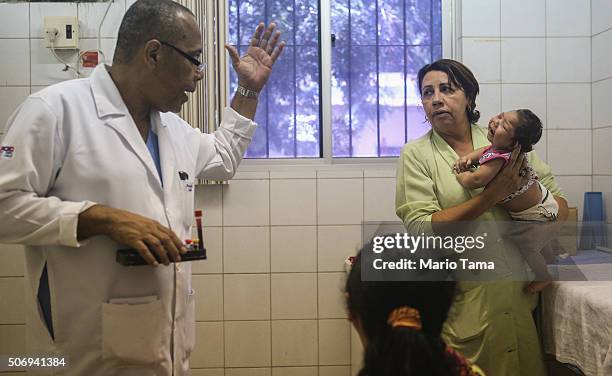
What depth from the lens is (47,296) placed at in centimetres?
138

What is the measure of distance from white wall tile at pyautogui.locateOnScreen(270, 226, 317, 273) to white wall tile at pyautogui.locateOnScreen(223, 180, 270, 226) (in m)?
0.10

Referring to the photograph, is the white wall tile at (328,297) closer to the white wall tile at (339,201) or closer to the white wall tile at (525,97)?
the white wall tile at (339,201)

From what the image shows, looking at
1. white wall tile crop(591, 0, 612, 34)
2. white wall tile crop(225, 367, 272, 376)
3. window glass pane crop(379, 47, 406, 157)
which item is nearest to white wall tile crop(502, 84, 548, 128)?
white wall tile crop(591, 0, 612, 34)

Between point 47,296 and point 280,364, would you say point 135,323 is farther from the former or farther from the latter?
point 280,364

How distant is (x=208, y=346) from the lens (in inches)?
108

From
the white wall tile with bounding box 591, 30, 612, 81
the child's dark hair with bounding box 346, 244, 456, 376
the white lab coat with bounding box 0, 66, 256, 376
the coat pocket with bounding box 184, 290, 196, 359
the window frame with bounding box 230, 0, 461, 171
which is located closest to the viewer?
the child's dark hair with bounding box 346, 244, 456, 376

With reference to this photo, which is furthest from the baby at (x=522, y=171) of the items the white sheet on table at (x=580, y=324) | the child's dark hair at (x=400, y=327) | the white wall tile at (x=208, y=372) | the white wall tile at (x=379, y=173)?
the white wall tile at (x=208, y=372)

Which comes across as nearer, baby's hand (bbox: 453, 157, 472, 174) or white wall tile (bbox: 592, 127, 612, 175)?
baby's hand (bbox: 453, 157, 472, 174)

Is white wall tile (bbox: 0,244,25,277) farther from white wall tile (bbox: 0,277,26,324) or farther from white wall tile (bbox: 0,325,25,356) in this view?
white wall tile (bbox: 0,325,25,356)

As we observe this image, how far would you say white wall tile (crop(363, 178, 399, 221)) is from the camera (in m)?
2.74

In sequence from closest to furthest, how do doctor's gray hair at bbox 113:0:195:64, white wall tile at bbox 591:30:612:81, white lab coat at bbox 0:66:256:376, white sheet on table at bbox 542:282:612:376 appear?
white lab coat at bbox 0:66:256:376 < doctor's gray hair at bbox 113:0:195:64 < white sheet on table at bbox 542:282:612:376 < white wall tile at bbox 591:30:612:81

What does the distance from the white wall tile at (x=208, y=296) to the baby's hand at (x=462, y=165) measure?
1462 mm

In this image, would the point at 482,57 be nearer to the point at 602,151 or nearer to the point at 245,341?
the point at 602,151

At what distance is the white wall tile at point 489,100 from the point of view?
8.87 feet
